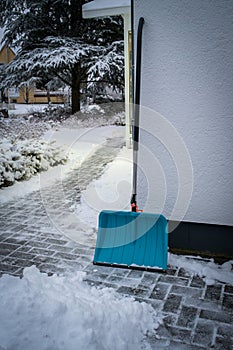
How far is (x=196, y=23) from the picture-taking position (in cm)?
248

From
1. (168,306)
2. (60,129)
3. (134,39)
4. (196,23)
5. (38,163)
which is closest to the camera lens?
(168,306)

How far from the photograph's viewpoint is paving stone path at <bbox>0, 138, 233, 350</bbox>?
6.33 ft

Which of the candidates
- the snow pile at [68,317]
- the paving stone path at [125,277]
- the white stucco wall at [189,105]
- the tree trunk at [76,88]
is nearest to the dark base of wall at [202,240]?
the white stucco wall at [189,105]

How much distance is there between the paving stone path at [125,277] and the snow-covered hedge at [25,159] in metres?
0.90

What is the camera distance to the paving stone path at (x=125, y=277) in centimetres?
193

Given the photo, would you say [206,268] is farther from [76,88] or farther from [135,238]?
[76,88]

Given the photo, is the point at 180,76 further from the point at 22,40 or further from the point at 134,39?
the point at 22,40

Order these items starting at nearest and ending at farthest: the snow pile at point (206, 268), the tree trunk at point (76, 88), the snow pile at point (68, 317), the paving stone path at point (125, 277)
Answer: the snow pile at point (68, 317) → the paving stone path at point (125, 277) → the snow pile at point (206, 268) → the tree trunk at point (76, 88)

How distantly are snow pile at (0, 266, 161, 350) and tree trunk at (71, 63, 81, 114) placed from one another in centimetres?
1182

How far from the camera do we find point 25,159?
5.54 meters

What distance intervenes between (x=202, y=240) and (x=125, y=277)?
79 centimetres

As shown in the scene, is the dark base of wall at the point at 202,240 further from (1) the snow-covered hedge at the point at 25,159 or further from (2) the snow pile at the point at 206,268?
(1) the snow-covered hedge at the point at 25,159

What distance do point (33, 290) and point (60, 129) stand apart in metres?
10.2

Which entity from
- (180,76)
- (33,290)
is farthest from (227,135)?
(33,290)
